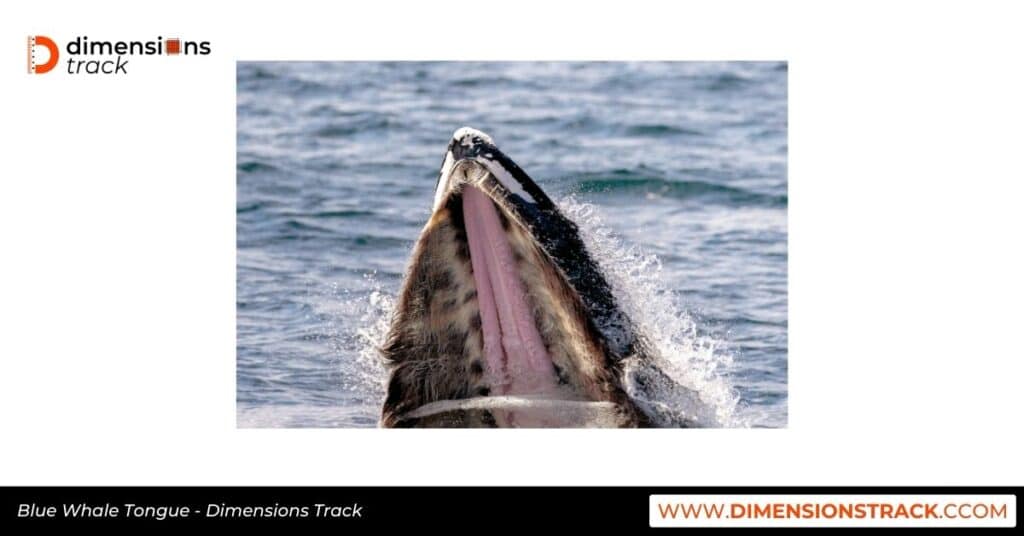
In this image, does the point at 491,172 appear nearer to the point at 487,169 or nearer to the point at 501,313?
the point at 487,169

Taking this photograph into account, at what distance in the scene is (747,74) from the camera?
2050 centimetres

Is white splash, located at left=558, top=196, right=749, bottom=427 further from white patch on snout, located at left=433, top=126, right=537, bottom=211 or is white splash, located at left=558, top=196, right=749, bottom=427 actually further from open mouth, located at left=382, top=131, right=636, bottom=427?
white patch on snout, located at left=433, top=126, right=537, bottom=211

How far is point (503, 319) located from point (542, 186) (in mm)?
1936

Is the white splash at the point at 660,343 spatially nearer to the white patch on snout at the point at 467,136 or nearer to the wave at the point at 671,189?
the white patch on snout at the point at 467,136

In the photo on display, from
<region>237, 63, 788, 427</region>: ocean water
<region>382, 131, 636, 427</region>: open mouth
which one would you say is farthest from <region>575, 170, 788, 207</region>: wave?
<region>382, 131, 636, 427</region>: open mouth

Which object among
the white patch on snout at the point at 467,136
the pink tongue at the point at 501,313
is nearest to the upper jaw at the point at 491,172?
the white patch on snout at the point at 467,136

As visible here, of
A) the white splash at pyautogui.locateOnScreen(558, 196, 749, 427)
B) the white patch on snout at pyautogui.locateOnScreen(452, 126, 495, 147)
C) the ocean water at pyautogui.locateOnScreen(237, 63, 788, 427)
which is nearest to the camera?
the white patch on snout at pyautogui.locateOnScreen(452, 126, 495, 147)

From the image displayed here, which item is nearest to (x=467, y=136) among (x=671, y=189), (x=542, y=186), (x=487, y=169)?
(x=487, y=169)

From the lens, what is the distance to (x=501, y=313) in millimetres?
A: 9250

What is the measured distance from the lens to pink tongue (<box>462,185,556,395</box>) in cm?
913

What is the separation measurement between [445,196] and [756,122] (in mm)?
10395

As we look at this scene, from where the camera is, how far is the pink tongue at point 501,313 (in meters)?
9.13

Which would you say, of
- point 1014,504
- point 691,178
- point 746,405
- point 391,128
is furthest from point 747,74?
point 1014,504

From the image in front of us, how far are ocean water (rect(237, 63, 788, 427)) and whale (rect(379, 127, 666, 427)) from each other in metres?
0.36
